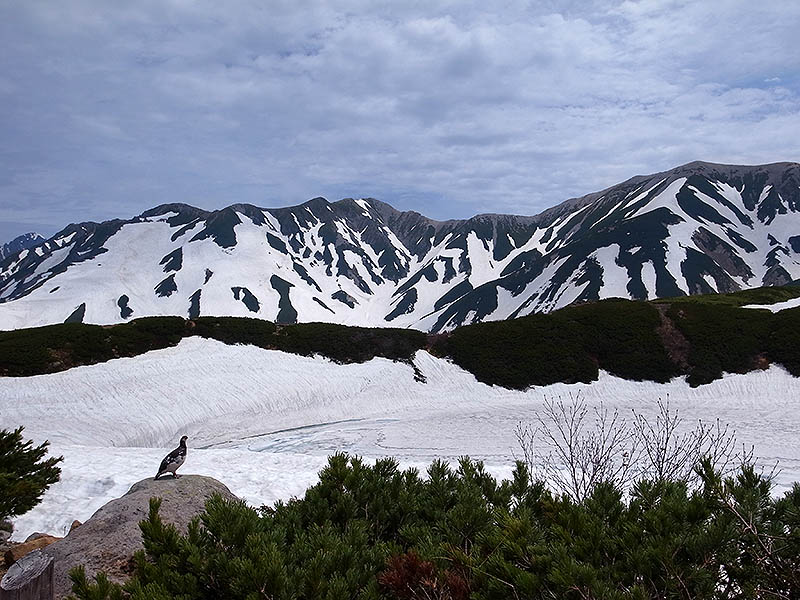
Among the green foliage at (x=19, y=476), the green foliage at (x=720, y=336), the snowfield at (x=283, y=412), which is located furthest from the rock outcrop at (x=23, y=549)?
the green foliage at (x=720, y=336)

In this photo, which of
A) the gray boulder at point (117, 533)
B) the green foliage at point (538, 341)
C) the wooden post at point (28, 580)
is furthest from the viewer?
the green foliage at point (538, 341)

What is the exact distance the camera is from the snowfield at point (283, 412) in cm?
1627

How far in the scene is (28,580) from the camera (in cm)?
326

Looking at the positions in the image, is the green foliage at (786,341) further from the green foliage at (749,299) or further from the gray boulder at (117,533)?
the gray boulder at (117,533)

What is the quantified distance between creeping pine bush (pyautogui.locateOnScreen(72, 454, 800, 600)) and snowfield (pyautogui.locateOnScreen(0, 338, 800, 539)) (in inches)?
403

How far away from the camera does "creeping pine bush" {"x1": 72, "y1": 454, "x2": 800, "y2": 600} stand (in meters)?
3.35

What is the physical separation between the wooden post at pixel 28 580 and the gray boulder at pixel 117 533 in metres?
2.60

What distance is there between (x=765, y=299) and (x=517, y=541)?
172 ft

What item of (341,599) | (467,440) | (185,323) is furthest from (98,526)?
(185,323)

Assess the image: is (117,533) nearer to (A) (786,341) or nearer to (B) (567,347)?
(B) (567,347)

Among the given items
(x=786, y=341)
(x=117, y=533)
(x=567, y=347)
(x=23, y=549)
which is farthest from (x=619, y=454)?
(x=786, y=341)

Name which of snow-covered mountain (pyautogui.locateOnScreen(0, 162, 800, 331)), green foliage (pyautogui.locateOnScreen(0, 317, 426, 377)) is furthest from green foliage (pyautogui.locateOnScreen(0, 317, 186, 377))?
snow-covered mountain (pyautogui.locateOnScreen(0, 162, 800, 331))

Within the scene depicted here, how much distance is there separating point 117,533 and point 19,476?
14.1 feet

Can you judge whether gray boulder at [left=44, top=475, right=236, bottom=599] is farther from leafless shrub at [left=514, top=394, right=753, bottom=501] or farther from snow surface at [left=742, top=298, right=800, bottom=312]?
snow surface at [left=742, top=298, right=800, bottom=312]
